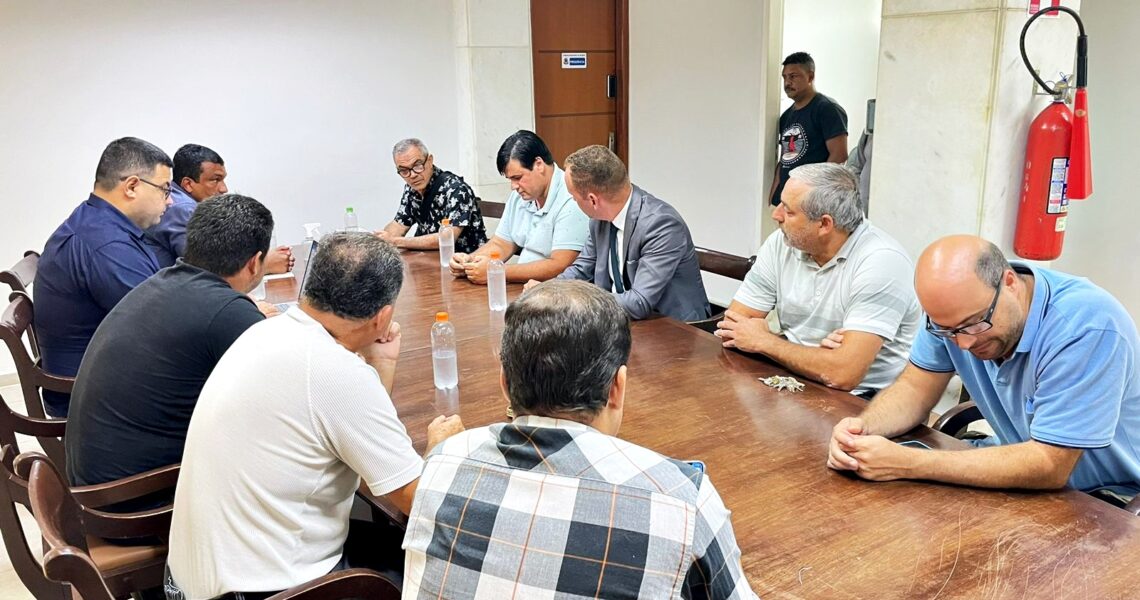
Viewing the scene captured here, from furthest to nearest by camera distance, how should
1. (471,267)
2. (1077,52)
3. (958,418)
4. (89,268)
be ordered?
(471,267) → (1077,52) → (89,268) → (958,418)

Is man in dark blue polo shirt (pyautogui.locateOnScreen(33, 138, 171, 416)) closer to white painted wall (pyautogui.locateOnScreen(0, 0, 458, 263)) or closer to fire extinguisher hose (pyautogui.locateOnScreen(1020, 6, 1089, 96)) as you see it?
white painted wall (pyautogui.locateOnScreen(0, 0, 458, 263))

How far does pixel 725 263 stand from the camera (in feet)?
10.2

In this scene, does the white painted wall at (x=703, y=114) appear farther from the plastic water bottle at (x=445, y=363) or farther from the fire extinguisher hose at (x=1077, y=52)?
the plastic water bottle at (x=445, y=363)

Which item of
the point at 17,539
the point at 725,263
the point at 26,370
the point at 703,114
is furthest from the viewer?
the point at 703,114

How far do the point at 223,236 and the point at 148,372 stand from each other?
38cm

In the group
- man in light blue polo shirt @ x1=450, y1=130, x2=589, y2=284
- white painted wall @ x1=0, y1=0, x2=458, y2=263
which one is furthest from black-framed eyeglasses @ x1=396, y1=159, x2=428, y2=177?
white painted wall @ x1=0, y1=0, x2=458, y2=263

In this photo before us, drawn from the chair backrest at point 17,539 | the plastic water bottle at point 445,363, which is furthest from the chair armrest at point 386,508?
the chair backrest at point 17,539

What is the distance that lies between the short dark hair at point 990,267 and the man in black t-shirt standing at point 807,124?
320cm

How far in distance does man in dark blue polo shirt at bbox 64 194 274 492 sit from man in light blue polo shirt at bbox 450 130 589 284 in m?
1.54

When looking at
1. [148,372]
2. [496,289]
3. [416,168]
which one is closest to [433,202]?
[416,168]

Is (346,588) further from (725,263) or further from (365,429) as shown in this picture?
(725,263)

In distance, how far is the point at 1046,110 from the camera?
2783mm

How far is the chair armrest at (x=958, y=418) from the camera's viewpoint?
2064 mm

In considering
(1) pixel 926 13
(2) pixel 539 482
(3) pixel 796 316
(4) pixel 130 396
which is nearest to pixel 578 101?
(1) pixel 926 13
